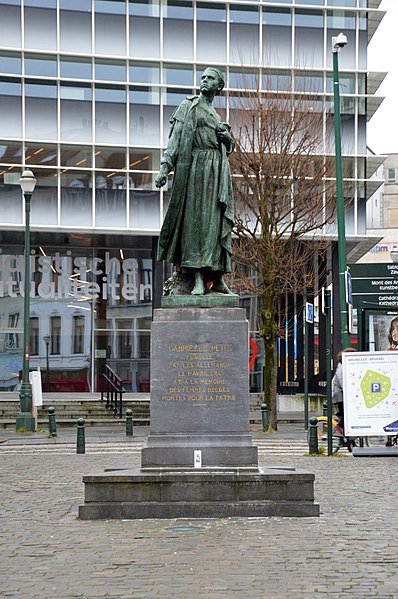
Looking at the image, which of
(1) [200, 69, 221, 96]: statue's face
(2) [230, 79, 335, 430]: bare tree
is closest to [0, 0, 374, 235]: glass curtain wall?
(2) [230, 79, 335, 430]: bare tree

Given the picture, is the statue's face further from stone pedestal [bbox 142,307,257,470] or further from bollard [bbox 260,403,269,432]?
bollard [bbox 260,403,269,432]

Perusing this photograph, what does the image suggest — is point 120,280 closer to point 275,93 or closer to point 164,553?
point 275,93

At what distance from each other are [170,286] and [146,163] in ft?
91.4

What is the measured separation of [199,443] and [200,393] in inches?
20.6

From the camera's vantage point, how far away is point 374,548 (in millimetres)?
10086

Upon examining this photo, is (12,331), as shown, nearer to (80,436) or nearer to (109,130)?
(109,130)

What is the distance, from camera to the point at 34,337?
138 feet

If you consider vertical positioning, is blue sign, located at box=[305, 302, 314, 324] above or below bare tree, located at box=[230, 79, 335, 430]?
below

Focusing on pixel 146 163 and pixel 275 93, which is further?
pixel 146 163

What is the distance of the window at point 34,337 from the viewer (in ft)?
137

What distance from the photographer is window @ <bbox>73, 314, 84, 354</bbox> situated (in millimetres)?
42219

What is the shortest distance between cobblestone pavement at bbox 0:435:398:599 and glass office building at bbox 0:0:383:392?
26.2 meters

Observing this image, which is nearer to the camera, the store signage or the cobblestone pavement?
the cobblestone pavement

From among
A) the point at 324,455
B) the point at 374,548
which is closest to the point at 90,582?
the point at 374,548
